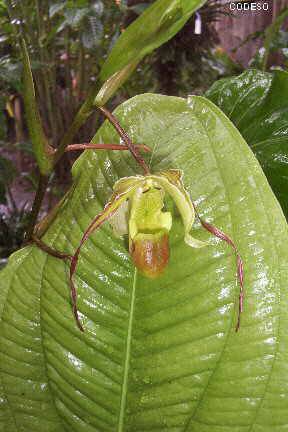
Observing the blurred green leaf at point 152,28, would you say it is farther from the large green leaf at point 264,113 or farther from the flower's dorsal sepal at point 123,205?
the large green leaf at point 264,113

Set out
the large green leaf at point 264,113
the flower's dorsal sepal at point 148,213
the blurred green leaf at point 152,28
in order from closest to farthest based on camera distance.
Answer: the blurred green leaf at point 152,28 → the flower's dorsal sepal at point 148,213 → the large green leaf at point 264,113

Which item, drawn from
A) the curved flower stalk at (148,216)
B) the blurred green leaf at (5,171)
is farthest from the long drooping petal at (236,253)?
the blurred green leaf at (5,171)

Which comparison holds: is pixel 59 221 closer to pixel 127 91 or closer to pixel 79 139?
pixel 127 91

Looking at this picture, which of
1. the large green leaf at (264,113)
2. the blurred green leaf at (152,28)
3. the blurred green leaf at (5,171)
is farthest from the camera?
the blurred green leaf at (5,171)

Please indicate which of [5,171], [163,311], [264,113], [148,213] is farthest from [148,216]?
[5,171]

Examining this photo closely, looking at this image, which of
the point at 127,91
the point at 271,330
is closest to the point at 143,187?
the point at 271,330

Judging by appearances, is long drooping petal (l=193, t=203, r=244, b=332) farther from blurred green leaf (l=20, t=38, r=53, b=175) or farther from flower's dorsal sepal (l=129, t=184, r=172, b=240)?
blurred green leaf (l=20, t=38, r=53, b=175)
